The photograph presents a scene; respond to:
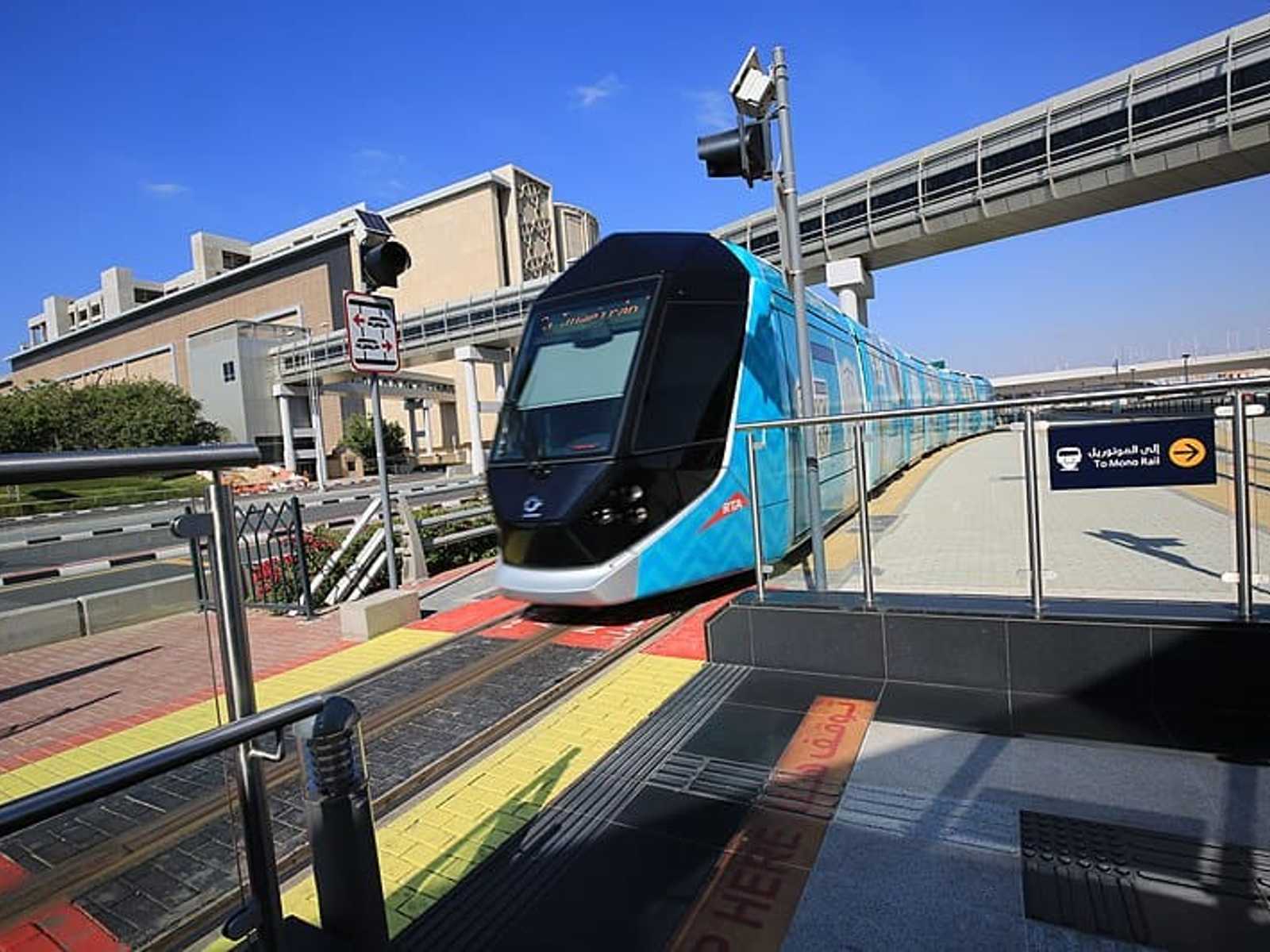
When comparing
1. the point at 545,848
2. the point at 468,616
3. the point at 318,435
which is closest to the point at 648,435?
the point at 468,616

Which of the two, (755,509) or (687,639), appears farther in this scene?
(687,639)

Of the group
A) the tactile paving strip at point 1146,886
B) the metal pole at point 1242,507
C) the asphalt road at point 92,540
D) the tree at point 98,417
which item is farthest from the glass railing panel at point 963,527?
the tree at point 98,417

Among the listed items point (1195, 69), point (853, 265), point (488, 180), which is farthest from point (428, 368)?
point (1195, 69)

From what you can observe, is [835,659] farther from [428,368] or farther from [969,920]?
[428,368]

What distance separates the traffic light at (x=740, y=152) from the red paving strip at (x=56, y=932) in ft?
19.9

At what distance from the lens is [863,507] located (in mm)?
5539

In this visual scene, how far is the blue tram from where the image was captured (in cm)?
590

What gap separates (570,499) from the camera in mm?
5855

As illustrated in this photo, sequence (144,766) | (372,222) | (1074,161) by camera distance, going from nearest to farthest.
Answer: (144,766) → (372,222) → (1074,161)

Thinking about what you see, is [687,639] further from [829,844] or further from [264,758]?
[264,758]

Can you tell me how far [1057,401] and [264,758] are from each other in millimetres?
4723

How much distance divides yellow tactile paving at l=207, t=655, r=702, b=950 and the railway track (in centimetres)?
13

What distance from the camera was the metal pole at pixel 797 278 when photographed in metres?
6.00

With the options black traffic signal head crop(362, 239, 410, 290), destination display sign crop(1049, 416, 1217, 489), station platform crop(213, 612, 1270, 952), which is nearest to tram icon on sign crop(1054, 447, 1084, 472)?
destination display sign crop(1049, 416, 1217, 489)
